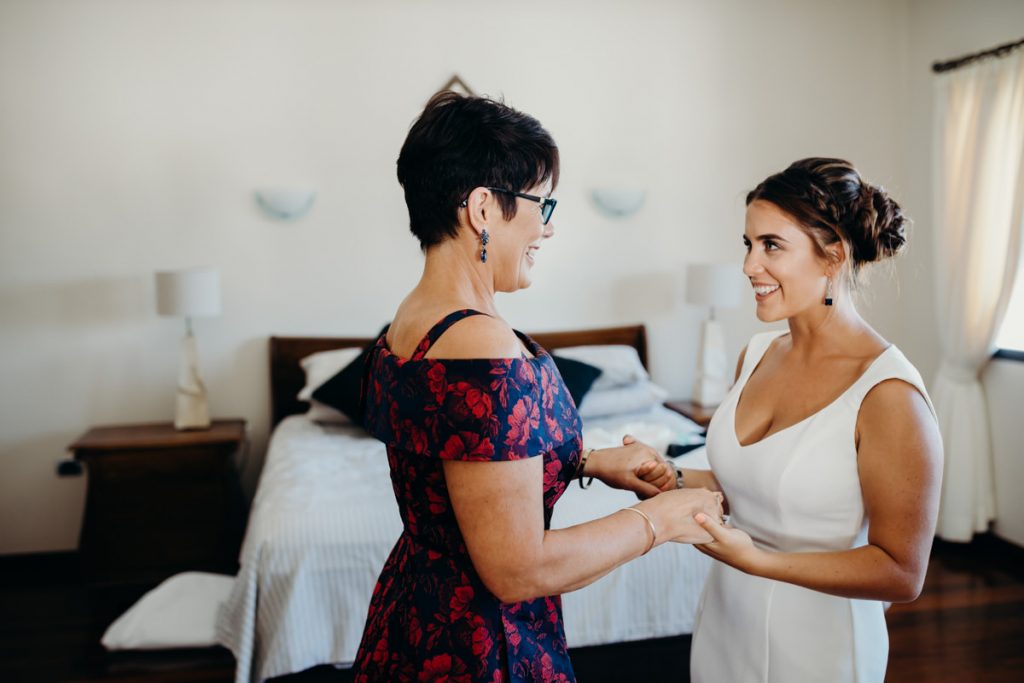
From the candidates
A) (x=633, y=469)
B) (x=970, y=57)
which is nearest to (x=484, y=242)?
(x=633, y=469)

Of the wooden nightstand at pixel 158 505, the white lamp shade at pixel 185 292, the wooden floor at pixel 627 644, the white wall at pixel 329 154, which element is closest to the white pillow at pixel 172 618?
the wooden floor at pixel 627 644

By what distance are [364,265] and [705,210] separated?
1.90m

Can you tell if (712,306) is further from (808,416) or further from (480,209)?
(480,209)

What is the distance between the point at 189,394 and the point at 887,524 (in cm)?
311

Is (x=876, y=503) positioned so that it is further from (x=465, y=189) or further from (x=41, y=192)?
(x=41, y=192)

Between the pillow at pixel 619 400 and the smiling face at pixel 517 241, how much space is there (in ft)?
7.71

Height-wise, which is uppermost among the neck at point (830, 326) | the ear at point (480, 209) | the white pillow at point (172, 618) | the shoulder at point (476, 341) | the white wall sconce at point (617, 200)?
the white wall sconce at point (617, 200)

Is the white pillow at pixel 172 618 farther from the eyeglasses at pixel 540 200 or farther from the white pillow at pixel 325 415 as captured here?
the eyeglasses at pixel 540 200

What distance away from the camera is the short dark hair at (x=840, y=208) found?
1544 millimetres

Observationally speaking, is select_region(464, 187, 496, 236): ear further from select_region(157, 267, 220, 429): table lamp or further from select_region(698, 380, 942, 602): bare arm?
select_region(157, 267, 220, 429): table lamp

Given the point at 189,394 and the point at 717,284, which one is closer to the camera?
the point at 189,394

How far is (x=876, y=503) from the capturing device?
1.36 m

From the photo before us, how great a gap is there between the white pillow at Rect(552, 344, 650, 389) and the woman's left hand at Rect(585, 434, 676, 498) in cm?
201

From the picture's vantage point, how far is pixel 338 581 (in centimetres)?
237
